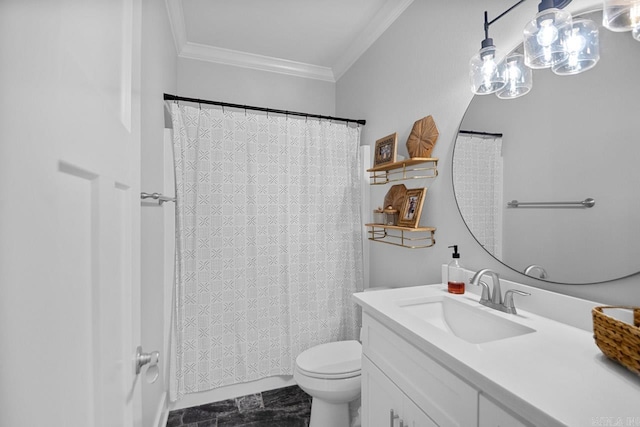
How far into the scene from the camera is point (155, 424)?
1.59 meters

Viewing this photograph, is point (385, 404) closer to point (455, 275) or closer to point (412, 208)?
point (455, 275)

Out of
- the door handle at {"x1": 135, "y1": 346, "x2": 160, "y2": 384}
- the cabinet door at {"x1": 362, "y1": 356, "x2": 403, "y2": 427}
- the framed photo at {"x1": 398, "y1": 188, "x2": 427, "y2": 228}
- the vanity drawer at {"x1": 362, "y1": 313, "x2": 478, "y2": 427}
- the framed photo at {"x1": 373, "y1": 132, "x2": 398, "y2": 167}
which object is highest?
the framed photo at {"x1": 373, "y1": 132, "x2": 398, "y2": 167}

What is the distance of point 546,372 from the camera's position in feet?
2.25

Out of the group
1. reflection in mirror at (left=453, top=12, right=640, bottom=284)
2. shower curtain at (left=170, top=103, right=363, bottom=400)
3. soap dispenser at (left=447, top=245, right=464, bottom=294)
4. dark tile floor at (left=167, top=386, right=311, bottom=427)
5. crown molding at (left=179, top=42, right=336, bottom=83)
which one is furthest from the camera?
crown molding at (left=179, top=42, right=336, bottom=83)

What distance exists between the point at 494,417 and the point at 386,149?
1.54 meters

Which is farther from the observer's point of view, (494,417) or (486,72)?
(486,72)

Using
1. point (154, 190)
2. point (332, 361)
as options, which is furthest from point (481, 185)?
point (154, 190)

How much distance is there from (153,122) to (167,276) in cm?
91

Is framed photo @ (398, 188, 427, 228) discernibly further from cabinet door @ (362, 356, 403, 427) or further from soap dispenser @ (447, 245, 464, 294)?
cabinet door @ (362, 356, 403, 427)

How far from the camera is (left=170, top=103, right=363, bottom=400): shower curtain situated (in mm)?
1898

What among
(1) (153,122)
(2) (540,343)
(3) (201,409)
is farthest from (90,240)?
(3) (201,409)

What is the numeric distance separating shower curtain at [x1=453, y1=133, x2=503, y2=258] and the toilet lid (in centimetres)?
92

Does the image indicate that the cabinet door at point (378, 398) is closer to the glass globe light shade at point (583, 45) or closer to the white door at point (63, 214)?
the white door at point (63, 214)

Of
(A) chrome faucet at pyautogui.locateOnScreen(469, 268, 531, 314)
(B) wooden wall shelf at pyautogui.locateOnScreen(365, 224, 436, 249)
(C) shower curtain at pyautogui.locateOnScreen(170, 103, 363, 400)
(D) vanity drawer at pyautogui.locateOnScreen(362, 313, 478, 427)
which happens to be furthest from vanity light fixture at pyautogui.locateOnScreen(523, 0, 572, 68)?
(C) shower curtain at pyautogui.locateOnScreen(170, 103, 363, 400)
